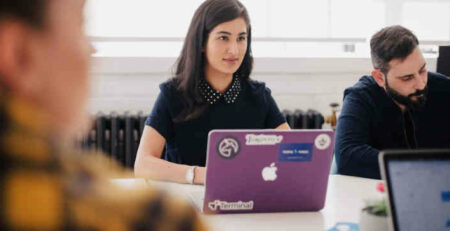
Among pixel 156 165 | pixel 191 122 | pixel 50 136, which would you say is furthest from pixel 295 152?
pixel 50 136

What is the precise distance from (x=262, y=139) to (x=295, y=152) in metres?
0.10

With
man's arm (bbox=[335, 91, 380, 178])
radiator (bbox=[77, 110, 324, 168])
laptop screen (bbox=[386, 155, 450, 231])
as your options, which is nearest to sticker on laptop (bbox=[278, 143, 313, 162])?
laptop screen (bbox=[386, 155, 450, 231])

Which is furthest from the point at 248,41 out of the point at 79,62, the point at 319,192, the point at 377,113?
the point at 79,62

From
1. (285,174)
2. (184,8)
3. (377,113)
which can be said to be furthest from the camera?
(184,8)

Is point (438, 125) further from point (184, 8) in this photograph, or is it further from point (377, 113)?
point (184, 8)

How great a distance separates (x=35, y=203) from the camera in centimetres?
23

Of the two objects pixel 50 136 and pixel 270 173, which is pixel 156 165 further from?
pixel 50 136

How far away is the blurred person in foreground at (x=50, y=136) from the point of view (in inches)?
9.2

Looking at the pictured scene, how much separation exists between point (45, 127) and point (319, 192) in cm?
129

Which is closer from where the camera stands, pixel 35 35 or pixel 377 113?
pixel 35 35

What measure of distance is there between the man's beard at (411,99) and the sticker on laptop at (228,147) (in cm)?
113

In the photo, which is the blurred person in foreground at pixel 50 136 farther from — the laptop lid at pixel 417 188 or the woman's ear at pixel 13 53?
the laptop lid at pixel 417 188

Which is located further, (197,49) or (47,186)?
(197,49)

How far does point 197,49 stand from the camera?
7.50 feet
